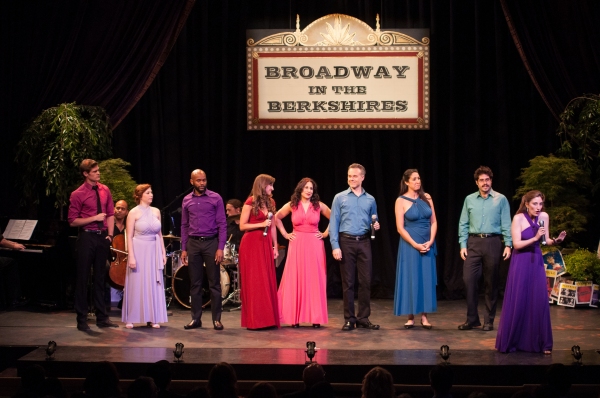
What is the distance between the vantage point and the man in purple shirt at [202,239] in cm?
763

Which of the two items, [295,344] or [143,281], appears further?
[143,281]

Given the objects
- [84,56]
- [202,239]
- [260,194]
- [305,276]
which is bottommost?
[305,276]

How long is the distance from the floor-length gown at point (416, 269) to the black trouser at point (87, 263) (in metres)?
2.75

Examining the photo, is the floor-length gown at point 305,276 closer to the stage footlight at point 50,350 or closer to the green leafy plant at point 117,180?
the green leafy plant at point 117,180

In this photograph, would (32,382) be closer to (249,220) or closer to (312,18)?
(249,220)

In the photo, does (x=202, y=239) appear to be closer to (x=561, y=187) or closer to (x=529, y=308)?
(x=529, y=308)

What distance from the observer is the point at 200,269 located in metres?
7.71

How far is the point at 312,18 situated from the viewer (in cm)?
1015

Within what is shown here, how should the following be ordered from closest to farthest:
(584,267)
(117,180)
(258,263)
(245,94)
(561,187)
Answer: (258,263)
(584,267)
(117,180)
(561,187)
(245,94)

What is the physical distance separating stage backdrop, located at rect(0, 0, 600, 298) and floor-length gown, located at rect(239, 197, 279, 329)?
2.54 m

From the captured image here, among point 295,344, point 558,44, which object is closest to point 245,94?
point 558,44

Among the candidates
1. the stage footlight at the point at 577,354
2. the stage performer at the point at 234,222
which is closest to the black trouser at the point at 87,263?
the stage performer at the point at 234,222

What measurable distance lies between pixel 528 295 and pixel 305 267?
221cm

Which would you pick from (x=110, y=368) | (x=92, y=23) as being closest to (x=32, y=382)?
(x=110, y=368)
